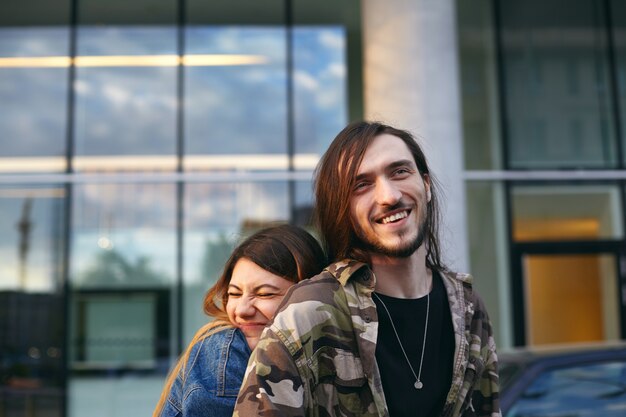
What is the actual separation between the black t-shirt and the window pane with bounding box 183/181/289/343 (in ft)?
23.6

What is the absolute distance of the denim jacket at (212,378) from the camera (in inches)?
77.3

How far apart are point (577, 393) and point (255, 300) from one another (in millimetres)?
2473

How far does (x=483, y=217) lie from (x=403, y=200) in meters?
7.87

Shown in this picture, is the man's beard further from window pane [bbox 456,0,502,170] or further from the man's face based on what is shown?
window pane [bbox 456,0,502,170]

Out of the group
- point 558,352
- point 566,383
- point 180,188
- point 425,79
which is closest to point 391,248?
point 566,383

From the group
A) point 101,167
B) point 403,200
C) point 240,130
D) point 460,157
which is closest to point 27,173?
point 101,167

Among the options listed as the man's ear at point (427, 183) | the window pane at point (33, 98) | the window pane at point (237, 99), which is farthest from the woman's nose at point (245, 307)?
the window pane at point (33, 98)

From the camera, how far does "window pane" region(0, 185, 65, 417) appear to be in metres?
8.70

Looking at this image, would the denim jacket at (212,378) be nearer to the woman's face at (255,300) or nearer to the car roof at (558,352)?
the woman's face at (255,300)

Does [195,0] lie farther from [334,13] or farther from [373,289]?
[373,289]

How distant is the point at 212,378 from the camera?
201 centimetres

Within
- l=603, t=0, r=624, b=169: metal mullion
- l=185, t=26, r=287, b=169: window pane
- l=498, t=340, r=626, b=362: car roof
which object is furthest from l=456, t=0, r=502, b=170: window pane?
l=498, t=340, r=626, b=362: car roof

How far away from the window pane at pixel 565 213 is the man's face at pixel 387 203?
26.1ft

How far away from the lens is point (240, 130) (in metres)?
9.34
